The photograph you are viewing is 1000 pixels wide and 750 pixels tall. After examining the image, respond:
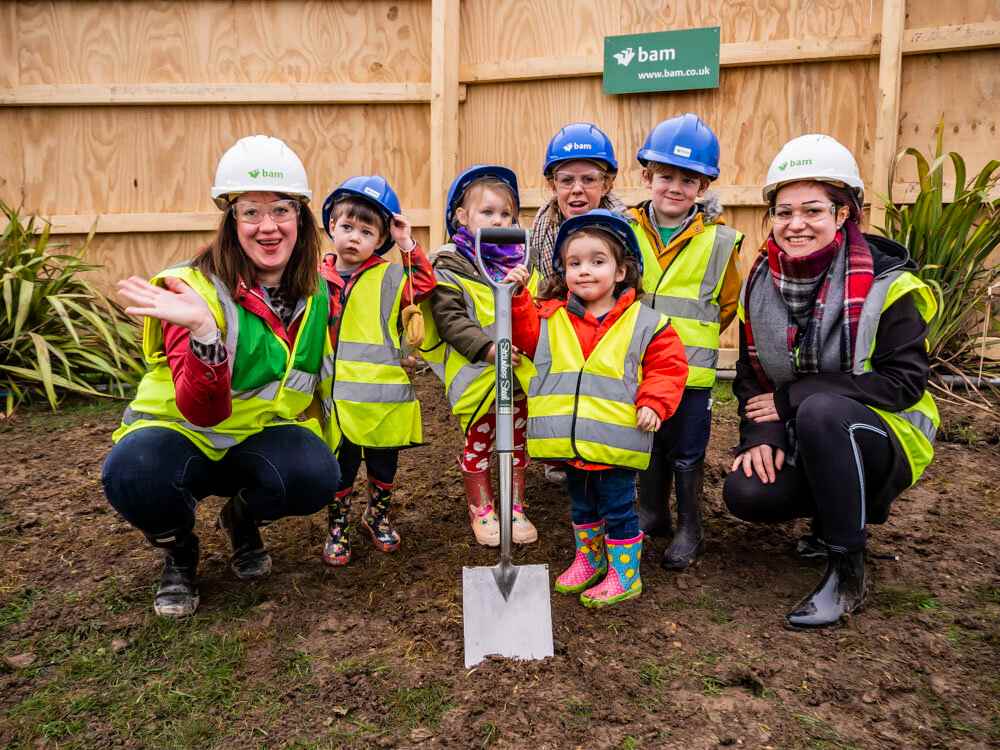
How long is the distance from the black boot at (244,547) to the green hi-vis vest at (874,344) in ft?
6.72

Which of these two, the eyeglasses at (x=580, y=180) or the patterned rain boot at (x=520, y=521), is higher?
the eyeglasses at (x=580, y=180)

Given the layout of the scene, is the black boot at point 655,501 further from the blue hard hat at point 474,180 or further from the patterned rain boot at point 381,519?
the blue hard hat at point 474,180

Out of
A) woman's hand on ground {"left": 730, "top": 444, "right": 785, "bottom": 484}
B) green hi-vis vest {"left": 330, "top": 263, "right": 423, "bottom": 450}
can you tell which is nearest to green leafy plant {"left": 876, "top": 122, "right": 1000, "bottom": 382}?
woman's hand on ground {"left": 730, "top": 444, "right": 785, "bottom": 484}

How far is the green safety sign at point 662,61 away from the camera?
5.16m

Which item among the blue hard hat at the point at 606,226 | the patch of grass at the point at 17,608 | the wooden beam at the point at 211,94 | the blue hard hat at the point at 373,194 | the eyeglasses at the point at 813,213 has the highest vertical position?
the wooden beam at the point at 211,94

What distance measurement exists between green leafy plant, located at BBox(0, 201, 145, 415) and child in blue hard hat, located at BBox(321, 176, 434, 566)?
8.81 ft

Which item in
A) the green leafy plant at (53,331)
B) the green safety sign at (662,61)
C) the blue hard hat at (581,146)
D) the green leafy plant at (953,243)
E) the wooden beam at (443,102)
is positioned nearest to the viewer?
the blue hard hat at (581,146)

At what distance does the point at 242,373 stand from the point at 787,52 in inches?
156

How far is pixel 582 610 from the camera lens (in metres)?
2.71

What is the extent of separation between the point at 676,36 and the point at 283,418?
3647 mm

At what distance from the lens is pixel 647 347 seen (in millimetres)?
2680

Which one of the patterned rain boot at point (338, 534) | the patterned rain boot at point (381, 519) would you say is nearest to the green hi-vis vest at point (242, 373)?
the patterned rain boot at point (338, 534)

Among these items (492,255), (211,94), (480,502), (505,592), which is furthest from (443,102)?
(505,592)

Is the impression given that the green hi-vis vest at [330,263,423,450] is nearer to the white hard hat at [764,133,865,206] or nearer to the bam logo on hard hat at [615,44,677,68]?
the white hard hat at [764,133,865,206]
